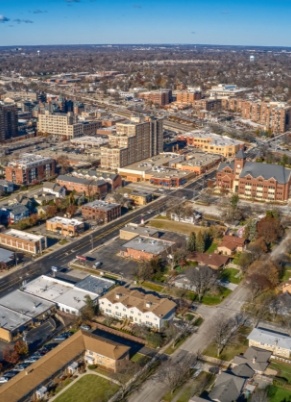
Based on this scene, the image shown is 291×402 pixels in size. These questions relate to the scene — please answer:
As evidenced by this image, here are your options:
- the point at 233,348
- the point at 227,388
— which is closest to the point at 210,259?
the point at 233,348

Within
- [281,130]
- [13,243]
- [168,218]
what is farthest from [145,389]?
[281,130]

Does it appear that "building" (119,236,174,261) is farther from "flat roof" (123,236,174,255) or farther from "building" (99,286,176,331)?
"building" (99,286,176,331)

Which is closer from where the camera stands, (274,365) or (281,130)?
(274,365)

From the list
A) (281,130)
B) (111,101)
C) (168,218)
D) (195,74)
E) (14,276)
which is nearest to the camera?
(14,276)

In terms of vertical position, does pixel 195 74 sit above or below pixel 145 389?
above

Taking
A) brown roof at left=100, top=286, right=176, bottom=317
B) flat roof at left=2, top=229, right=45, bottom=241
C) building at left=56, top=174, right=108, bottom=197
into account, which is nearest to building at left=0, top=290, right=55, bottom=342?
brown roof at left=100, top=286, right=176, bottom=317

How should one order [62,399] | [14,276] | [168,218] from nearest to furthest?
[62,399]
[14,276]
[168,218]

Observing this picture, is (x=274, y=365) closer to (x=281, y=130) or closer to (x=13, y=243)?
(x=13, y=243)
